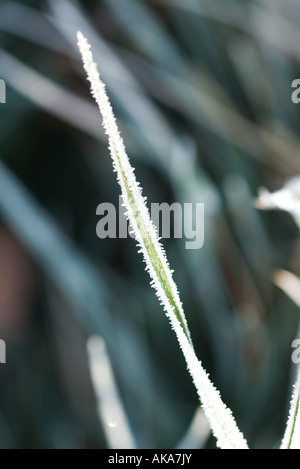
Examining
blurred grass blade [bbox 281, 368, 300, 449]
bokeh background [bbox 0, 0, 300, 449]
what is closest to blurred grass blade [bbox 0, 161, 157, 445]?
bokeh background [bbox 0, 0, 300, 449]

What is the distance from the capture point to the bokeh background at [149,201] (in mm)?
709

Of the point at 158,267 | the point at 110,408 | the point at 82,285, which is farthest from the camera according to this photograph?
the point at 82,285

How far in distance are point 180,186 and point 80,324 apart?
196 mm

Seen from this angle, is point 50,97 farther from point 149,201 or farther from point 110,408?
point 110,408

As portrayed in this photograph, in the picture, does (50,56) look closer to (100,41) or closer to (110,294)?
(100,41)

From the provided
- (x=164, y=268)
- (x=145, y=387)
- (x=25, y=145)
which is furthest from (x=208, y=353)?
(x=164, y=268)

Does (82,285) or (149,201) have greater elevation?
(149,201)

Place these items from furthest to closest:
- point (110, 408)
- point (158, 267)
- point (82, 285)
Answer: point (82, 285)
point (110, 408)
point (158, 267)

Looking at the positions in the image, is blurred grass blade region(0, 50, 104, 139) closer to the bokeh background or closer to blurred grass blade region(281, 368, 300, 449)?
the bokeh background

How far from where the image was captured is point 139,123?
0.79m

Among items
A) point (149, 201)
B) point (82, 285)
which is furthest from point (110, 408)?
point (149, 201)

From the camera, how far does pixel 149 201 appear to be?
82 cm

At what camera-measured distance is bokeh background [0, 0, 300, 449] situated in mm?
709

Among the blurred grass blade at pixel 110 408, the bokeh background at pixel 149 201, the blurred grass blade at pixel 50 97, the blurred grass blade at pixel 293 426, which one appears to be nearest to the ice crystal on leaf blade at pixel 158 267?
the blurred grass blade at pixel 293 426
